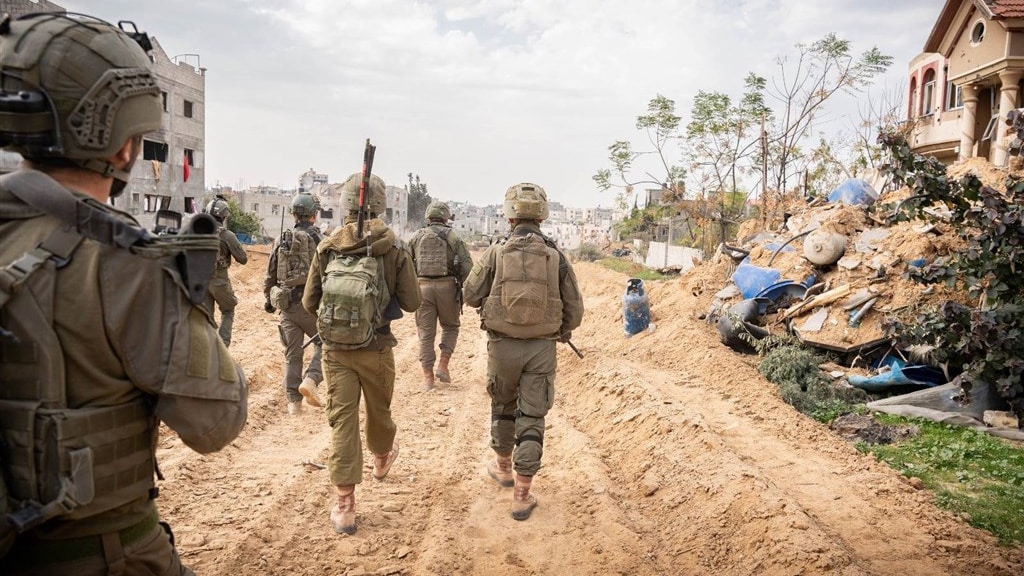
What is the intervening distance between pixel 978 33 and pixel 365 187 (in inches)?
740

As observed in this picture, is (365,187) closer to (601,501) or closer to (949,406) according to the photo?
(601,501)

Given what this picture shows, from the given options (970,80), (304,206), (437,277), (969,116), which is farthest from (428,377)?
(969,116)

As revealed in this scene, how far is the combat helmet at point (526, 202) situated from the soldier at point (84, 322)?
3.56m

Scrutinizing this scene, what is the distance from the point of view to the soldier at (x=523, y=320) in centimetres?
515

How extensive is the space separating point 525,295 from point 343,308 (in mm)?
1261

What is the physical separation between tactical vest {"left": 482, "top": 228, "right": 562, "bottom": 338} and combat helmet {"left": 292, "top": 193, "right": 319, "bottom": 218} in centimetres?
322

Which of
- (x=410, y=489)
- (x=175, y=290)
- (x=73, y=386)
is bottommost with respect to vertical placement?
(x=410, y=489)

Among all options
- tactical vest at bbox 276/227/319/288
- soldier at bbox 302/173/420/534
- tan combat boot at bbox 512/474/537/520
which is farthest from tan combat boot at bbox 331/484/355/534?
tactical vest at bbox 276/227/319/288

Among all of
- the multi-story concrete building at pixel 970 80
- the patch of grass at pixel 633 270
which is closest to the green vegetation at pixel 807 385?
the multi-story concrete building at pixel 970 80

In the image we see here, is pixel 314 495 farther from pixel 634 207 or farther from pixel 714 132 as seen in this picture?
pixel 634 207

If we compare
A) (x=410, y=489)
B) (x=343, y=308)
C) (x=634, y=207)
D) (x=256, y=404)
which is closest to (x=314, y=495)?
(x=410, y=489)

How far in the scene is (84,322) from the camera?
1771 millimetres

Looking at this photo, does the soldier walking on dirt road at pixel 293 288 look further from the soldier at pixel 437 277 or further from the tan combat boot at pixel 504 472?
the tan combat boot at pixel 504 472

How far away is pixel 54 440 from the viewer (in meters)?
1.76
